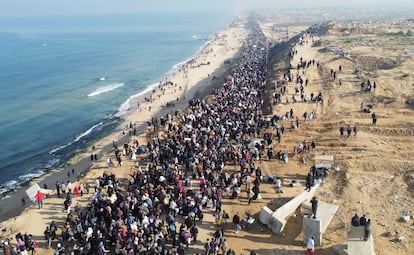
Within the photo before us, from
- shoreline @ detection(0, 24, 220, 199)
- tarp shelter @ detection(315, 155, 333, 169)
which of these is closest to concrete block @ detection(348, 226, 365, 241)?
tarp shelter @ detection(315, 155, 333, 169)

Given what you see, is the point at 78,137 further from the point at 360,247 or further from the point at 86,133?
the point at 360,247

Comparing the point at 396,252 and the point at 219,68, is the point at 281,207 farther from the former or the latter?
the point at 219,68

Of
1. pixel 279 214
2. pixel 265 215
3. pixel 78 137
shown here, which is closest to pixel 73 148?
pixel 78 137

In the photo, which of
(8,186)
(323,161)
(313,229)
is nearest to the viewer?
(313,229)

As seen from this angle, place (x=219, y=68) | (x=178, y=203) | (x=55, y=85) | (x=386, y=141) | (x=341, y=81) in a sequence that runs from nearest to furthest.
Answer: (x=178, y=203)
(x=386, y=141)
(x=341, y=81)
(x=55, y=85)
(x=219, y=68)

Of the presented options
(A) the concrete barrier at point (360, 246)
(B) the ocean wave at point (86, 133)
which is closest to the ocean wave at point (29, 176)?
(B) the ocean wave at point (86, 133)

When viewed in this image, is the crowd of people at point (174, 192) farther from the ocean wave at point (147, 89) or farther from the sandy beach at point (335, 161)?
the ocean wave at point (147, 89)

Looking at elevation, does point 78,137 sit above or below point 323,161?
below

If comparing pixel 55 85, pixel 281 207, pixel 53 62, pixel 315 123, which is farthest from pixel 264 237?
pixel 53 62
